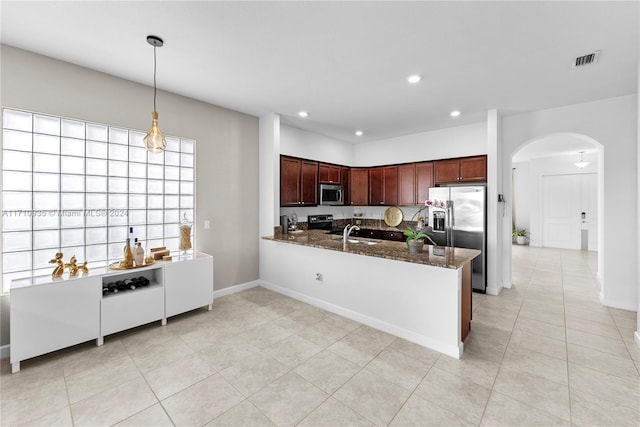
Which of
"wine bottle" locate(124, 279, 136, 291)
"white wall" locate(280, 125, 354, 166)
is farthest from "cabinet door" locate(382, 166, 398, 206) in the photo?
"wine bottle" locate(124, 279, 136, 291)

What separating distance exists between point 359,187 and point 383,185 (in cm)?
54

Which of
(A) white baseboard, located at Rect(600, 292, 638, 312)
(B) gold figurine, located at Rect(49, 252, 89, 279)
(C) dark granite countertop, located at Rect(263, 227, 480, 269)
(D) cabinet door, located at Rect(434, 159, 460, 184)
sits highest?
(D) cabinet door, located at Rect(434, 159, 460, 184)

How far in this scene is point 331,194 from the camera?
5.31 m

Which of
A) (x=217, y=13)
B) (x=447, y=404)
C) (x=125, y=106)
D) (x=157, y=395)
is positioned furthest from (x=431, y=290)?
(x=125, y=106)

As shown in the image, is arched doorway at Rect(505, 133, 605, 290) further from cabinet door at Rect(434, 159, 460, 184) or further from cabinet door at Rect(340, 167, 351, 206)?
cabinet door at Rect(340, 167, 351, 206)

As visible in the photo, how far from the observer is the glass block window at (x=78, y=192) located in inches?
97.7

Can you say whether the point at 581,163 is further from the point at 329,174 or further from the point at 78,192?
the point at 78,192

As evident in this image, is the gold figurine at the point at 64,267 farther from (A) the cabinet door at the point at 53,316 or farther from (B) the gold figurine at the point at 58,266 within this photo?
(A) the cabinet door at the point at 53,316

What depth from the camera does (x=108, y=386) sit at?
200 centimetres

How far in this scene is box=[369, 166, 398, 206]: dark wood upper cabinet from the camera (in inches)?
212

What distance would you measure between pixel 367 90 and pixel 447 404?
314 centimetres

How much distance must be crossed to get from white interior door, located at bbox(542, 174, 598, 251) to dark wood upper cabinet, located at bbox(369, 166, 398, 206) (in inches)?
228

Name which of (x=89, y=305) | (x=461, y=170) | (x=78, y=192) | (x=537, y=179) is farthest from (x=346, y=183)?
(x=537, y=179)

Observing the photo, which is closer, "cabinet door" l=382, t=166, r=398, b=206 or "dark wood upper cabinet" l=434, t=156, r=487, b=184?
"dark wood upper cabinet" l=434, t=156, r=487, b=184
